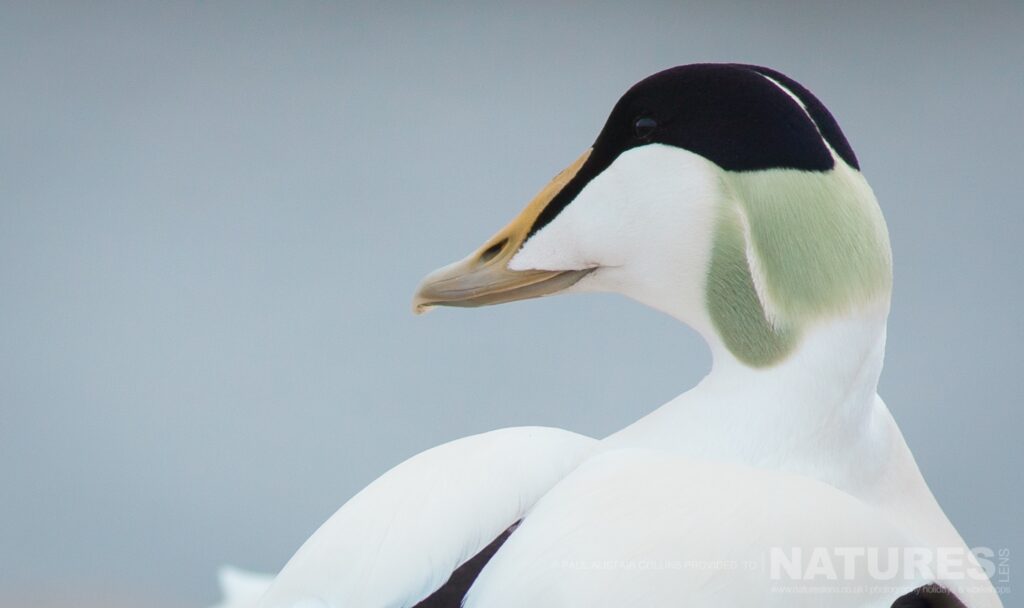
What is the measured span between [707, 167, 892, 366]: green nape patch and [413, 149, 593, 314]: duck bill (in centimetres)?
8

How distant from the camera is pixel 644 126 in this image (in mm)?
518

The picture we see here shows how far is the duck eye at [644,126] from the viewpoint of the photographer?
0.52 m

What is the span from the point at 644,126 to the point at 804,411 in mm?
138

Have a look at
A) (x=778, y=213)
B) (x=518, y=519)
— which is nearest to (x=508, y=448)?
(x=518, y=519)

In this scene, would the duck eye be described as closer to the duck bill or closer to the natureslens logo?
the duck bill

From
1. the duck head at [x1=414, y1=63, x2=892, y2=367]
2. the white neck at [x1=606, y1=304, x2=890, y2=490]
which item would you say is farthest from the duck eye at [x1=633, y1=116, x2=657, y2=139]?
the white neck at [x1=606, y1=304, x2=890, y2=490]

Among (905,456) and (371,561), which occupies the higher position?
(371,561)

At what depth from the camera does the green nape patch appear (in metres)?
0.49

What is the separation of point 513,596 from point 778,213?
7.5 inches

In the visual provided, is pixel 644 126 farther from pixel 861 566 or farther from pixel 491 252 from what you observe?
pixel 861 566

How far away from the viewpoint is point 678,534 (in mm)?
426

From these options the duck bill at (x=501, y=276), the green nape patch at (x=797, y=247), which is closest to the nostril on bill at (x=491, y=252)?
the duck bill at (x=501, y=276)

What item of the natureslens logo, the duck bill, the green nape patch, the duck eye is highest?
the duck eye

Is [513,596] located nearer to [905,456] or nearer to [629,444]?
[629,444]
